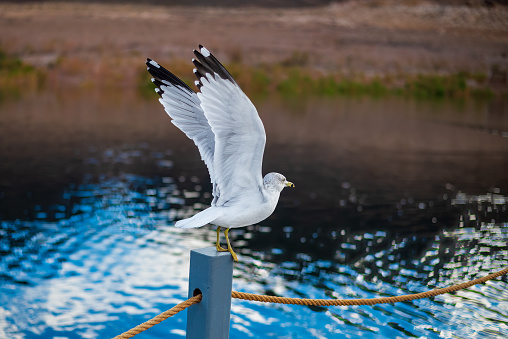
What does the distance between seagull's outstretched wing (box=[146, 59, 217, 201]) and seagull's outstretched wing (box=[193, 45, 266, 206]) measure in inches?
11.3

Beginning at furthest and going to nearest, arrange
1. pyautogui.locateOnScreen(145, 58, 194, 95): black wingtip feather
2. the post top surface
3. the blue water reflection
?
the blue water reflection
pyautogui.locateOnScreen(145, 58, 194, 95): black wingtip feather
the post top surface

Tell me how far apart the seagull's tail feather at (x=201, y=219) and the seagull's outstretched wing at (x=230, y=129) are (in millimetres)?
106

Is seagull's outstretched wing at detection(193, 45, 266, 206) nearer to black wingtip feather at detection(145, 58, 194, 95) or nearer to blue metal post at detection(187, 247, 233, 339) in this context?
blue metal post at detection(187, 247, 233, 339)

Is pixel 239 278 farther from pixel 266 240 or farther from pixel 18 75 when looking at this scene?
pixel 18 75

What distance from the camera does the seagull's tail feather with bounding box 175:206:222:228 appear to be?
2.12 metres

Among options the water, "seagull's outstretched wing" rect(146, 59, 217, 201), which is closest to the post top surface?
"seagull's outstretched wing" rect(146, 59, 217, 201)

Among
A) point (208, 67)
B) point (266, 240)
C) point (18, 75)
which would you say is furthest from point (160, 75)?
point (18, 75)

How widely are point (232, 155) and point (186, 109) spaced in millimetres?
506

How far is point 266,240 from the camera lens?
7.74m

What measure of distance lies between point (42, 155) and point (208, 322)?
41.0ft

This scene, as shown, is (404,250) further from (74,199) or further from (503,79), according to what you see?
(503,79)

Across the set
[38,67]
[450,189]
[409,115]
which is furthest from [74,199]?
[38,67]

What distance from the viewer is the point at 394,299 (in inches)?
116

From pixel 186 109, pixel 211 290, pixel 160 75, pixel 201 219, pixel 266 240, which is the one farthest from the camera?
pixel 266 240
